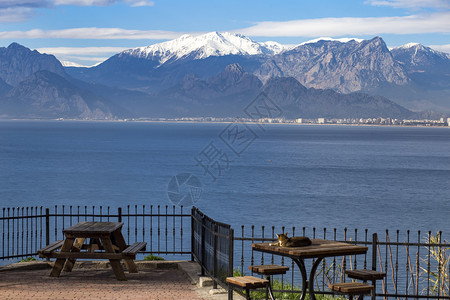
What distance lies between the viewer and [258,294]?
1259 centimetres

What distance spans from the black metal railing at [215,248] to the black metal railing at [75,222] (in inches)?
63.0

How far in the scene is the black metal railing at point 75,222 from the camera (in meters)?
14.9

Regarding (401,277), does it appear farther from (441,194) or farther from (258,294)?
(441,194)

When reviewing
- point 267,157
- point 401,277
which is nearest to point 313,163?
point 267,157

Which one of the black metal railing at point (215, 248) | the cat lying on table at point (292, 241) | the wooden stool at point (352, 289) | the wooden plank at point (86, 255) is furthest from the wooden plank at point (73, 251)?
the wooden stool at point (352, 289)

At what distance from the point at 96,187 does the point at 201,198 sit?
13923 mm

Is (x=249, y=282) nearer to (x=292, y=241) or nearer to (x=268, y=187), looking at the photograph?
(x=292, y=241)

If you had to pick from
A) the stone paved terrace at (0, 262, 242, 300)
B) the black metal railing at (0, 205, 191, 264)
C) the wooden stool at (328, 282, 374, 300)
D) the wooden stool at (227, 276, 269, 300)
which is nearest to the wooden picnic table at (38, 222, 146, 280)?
the stone paved terrace at (0, 262, 242, 300)

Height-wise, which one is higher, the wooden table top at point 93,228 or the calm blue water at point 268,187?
the wooden table top at point 93,228

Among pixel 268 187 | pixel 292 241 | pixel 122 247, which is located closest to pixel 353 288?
pixel 292 241

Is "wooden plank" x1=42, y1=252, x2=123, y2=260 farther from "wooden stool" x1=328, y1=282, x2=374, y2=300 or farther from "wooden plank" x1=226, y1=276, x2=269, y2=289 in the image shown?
"wooden stool" x1=328, y1=282, x2=374, y2=300
